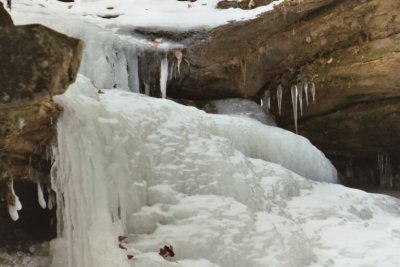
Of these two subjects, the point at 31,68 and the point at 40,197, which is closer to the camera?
the point at 31,68

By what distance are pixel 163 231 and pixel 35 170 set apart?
1.03 m

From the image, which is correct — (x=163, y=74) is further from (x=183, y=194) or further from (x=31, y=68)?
(x=31, y=68)

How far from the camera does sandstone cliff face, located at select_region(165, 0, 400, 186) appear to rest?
20.2 feet

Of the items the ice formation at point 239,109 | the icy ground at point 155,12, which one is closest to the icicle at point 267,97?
the ice formation at point 239,109

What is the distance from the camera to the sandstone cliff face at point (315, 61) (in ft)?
20.2

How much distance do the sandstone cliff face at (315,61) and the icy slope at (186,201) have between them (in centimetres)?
164

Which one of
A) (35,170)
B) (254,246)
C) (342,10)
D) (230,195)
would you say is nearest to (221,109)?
(342,10)

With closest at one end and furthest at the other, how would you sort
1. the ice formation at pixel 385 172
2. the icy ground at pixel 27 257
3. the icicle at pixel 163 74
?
the icy ground at pixel 27 257 → the icicle at pixel 163 74 → the ice formation at pixel 385 172

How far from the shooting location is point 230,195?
4.20 metres

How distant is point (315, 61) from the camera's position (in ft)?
21.7

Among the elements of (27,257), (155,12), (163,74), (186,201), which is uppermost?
(155,12)

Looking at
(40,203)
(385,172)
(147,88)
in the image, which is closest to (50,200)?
(40,203)

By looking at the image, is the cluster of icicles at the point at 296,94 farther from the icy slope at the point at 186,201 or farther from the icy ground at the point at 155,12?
the icy slope at the point at 186,201

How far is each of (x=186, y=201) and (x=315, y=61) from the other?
3475mm
